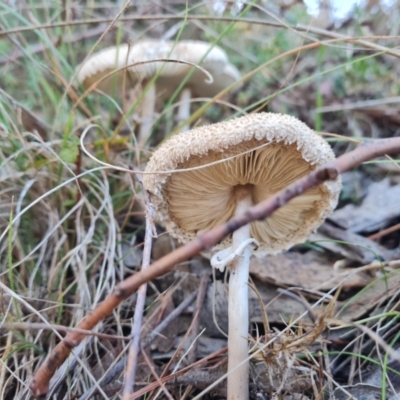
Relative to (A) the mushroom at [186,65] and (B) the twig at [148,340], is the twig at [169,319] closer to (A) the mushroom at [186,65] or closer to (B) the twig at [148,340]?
(B) the twig at [148,340]

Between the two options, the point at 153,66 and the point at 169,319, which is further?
the point at 153,66

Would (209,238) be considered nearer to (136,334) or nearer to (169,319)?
(136,334)

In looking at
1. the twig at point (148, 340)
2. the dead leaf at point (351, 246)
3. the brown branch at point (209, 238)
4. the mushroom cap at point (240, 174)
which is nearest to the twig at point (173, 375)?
the twig at point (148, 340)

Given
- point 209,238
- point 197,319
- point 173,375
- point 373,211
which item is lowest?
point 173,375

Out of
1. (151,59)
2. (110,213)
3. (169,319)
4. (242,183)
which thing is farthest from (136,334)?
(151,59)

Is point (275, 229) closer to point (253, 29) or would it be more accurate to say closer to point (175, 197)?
point (175, 197)
